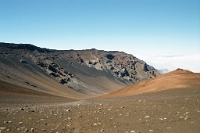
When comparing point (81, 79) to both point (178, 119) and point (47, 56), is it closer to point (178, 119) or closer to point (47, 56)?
point (47, 56)

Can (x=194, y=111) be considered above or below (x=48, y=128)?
above

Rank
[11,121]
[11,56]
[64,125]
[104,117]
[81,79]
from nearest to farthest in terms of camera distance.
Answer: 1. [64,125]
2. [11,121]
3. [104,117]
4. [11,56]
5. [81,79]

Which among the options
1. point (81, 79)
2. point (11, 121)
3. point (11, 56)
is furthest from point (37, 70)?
point (11, 121)

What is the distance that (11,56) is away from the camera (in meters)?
140

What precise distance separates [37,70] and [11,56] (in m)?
16.1

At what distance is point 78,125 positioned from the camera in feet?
43.3

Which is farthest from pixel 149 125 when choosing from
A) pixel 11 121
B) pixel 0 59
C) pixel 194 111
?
pixel 0 59

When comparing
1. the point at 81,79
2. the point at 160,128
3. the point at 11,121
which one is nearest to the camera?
the point at 160,128

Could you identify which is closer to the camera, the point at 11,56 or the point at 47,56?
the point at 11,56

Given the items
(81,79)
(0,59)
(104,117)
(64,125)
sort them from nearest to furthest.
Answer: (64,125) < (104,117) < (0,59) < (81,79)

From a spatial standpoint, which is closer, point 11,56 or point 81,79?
point 11,56

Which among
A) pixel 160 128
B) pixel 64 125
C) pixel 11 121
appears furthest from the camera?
pixel 11 121

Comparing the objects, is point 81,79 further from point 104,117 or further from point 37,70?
point 104,117

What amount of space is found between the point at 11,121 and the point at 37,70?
136m
